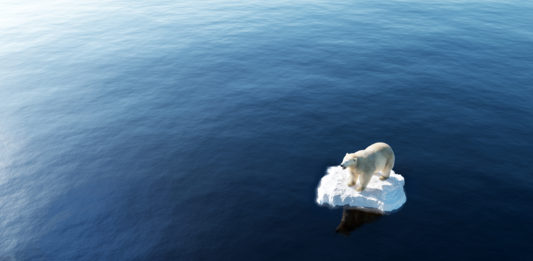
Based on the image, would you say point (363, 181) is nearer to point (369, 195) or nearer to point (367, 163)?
point (369, 195)

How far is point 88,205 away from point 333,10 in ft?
257

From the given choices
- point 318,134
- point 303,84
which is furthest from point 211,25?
point 318,134

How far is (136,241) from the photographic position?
29.0m

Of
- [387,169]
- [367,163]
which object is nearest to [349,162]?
[367,163]

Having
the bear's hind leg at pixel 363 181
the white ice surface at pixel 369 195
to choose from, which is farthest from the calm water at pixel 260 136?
the bear's hind leg at pixel 363 181

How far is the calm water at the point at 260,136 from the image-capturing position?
29.0m

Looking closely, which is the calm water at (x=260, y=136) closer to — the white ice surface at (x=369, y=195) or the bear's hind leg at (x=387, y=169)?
the white ice surface at (x=369, y=195)

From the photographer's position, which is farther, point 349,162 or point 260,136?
point 260,136

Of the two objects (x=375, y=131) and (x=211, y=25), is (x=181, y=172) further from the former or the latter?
(x=211, y=25)

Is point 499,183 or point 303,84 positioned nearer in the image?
point 499,183

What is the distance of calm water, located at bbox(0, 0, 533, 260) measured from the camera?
95.0 feet

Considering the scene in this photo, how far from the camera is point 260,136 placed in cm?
4278

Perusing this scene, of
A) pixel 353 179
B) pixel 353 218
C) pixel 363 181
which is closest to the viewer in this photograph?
pixel 353 218

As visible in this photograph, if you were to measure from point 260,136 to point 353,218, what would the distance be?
16.1 meters
